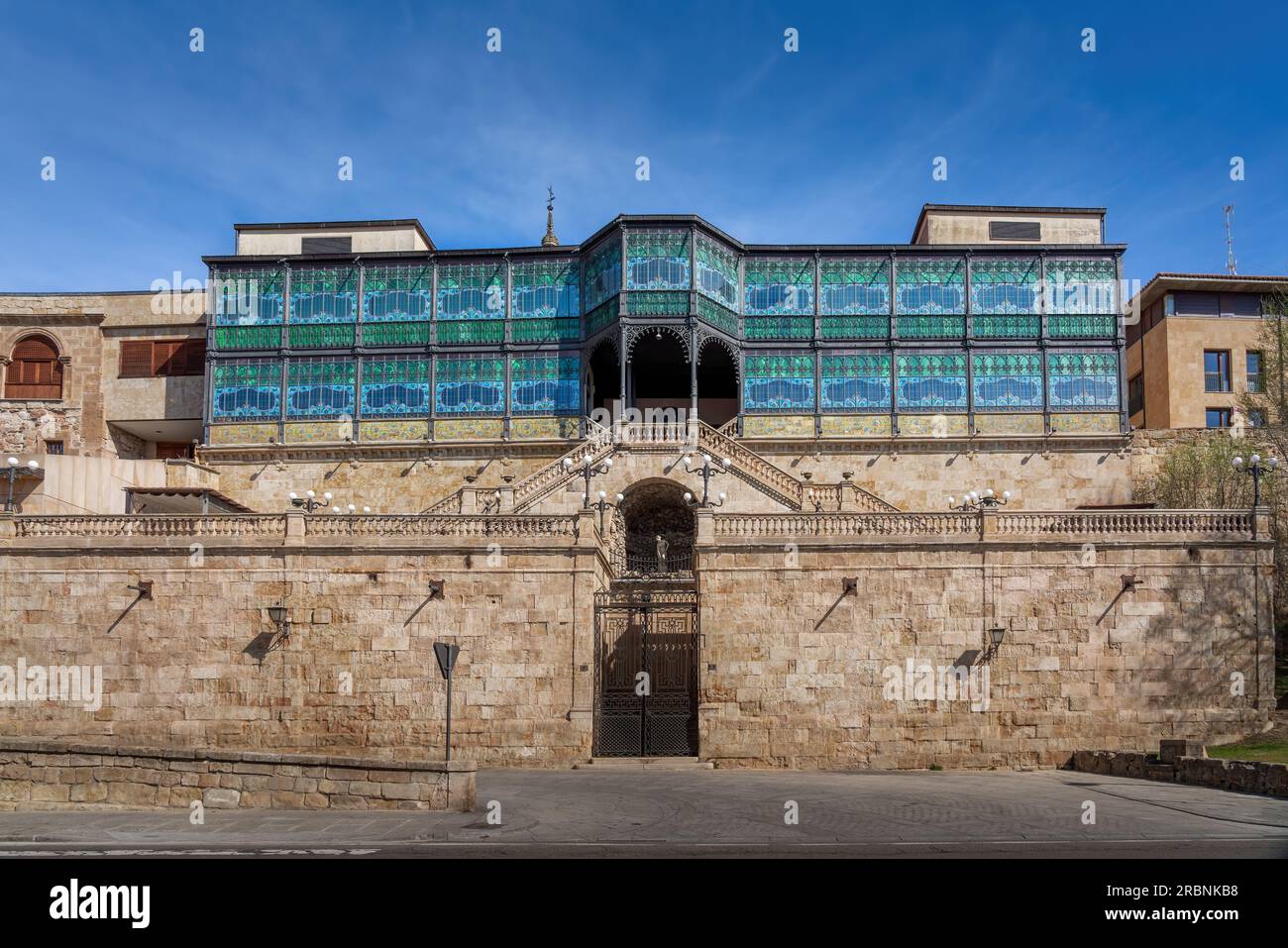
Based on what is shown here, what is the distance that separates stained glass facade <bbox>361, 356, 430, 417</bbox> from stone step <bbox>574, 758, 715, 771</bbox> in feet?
68.0

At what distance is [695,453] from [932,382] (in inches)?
440

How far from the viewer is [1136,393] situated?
54.1 meters

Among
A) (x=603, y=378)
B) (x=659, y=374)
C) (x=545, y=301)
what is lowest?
(x=603, y=378)

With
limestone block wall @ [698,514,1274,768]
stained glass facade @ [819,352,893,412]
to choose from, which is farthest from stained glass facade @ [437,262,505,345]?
limestone block wall @ [698,514,1274,768]

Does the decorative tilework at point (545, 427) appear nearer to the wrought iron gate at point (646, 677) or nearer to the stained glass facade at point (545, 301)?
the stained glass facade at point (545, 301)

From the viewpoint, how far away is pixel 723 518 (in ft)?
95.7

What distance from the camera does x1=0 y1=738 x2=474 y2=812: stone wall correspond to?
17844mm

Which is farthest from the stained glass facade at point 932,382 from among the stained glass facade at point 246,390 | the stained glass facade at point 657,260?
the stained glass facade at point 246,390

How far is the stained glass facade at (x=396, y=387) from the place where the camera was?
1756 inches

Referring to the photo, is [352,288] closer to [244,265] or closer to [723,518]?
[244,265]

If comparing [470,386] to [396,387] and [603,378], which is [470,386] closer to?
[396,387]

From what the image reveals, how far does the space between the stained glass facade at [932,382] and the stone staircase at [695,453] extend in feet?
26.0

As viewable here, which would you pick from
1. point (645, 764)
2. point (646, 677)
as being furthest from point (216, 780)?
point (646, 677)
